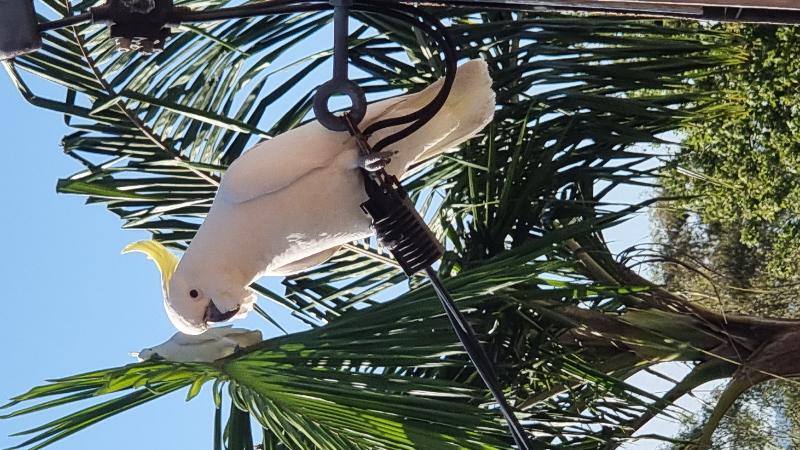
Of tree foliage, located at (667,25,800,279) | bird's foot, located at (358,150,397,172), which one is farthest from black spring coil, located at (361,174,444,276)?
tree foliage, located at (667,25,800,279)

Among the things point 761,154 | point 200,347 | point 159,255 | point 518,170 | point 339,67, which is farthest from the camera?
point 761,154

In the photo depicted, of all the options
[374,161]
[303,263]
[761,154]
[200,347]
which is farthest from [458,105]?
[761,154]

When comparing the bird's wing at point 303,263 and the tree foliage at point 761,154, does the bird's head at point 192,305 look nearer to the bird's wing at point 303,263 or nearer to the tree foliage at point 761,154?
the bird's wing at point 303,263

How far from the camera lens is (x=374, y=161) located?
899 millimetres

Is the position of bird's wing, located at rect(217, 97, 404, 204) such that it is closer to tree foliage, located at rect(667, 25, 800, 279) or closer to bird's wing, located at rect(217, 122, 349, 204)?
bird's wing, located at rect(217, 122, 349, 204)

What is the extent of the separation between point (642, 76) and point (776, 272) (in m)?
3.85

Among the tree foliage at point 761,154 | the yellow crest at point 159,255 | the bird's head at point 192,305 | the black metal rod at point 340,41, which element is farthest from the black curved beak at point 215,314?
the tree foliage at point 761,154

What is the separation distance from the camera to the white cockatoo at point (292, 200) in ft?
3.08

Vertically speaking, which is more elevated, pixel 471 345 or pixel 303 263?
pixel 303 263

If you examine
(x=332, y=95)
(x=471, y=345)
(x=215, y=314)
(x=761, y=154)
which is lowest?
(x=471, y=345)

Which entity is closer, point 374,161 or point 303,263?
point 374,161

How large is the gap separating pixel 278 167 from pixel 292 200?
0.04 m

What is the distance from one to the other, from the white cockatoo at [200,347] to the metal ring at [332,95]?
627 millimetres

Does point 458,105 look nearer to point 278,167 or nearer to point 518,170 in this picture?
point 278,167
